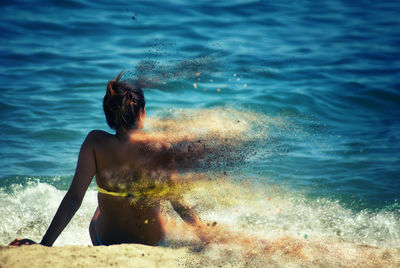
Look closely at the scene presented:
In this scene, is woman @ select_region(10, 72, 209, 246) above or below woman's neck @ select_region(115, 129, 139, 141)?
below

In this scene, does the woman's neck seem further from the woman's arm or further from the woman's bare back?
the woman's arm

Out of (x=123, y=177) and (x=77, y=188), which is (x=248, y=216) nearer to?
(x=123, y=177)

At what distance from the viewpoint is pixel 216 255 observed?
2943 mm

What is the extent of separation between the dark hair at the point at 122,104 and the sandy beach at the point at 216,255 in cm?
80

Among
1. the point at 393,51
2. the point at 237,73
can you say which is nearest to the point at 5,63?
the point at 237,73

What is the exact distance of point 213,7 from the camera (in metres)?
12.2

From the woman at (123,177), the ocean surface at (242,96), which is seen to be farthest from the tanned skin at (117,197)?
the ocean surface at (242,96)

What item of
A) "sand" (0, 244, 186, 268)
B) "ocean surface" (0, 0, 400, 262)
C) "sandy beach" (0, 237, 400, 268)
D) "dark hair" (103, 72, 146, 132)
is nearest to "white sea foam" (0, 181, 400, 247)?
"ocean surface" (0, 0, 400, 262)

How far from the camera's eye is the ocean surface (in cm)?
474

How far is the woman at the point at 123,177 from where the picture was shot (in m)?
2.73

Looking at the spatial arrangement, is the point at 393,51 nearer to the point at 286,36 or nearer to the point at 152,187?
the point at 286,36

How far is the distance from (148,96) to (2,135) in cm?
244

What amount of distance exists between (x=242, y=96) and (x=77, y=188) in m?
5.37

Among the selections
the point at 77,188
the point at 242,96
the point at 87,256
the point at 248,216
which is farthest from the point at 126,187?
the point at 242,96
